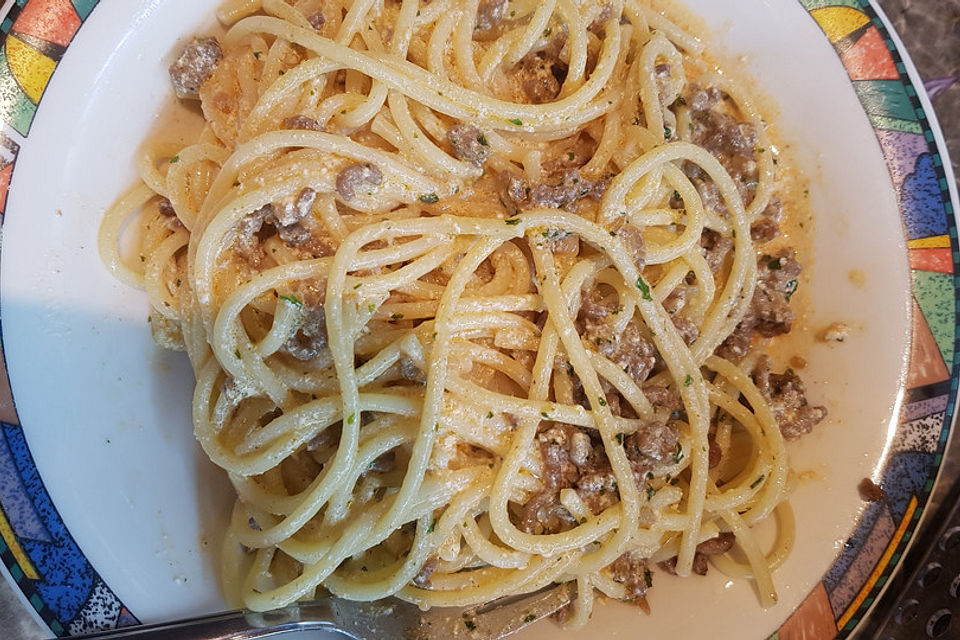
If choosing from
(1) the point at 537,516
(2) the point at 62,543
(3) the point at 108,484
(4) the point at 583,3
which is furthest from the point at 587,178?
(2) the point at 62,543

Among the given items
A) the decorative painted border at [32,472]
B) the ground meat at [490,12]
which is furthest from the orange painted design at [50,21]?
the ground meat at [490,12]

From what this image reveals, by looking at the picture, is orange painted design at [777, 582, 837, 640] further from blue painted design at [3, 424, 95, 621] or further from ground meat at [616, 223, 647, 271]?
blue painted design at [3, 424, 95, 621]

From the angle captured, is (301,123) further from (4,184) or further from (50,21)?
(4,184)

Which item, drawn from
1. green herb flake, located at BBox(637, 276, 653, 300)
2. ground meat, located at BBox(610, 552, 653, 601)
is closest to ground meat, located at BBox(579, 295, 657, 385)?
green herb flake, located at BBox(637, 276, 653, 300)

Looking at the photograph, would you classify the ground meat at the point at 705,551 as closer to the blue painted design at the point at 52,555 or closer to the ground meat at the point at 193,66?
the blue painted design at the point at 52,555

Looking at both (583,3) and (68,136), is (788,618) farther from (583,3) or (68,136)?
(68,136)
